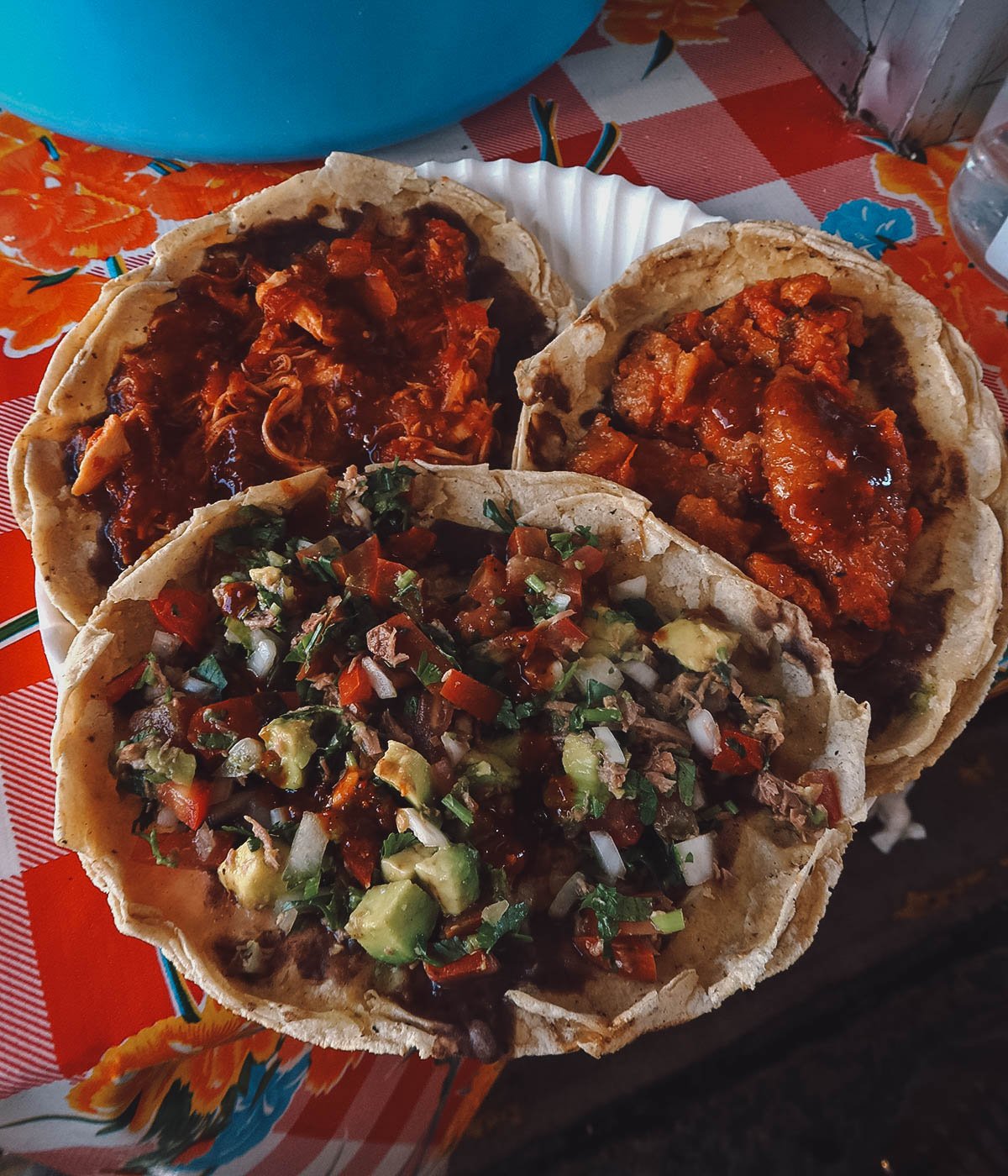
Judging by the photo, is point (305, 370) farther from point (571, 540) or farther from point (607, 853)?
point (607, 853)

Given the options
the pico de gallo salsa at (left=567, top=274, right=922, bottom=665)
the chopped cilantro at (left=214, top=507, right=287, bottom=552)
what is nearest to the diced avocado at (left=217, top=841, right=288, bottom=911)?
the chopped cilantro at (left=214, top=507, right=287, bottom=552)

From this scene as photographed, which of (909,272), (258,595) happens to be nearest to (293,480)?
(258,595)

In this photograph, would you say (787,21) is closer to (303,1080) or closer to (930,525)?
(930,525)

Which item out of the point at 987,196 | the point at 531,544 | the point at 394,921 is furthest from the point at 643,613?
the point at 987,196

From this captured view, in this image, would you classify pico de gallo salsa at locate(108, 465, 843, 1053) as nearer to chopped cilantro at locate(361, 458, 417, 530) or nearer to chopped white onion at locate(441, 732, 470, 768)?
chopped white onion at locate(441, 732, 470, 768)

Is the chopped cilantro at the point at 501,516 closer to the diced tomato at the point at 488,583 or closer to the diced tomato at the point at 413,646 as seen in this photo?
the diced tomato at the point at 488,583

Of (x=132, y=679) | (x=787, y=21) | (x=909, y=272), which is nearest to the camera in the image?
(x=132, y=679)

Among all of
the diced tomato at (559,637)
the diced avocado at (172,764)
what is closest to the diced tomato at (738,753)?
the diced tomato at (559,637)
